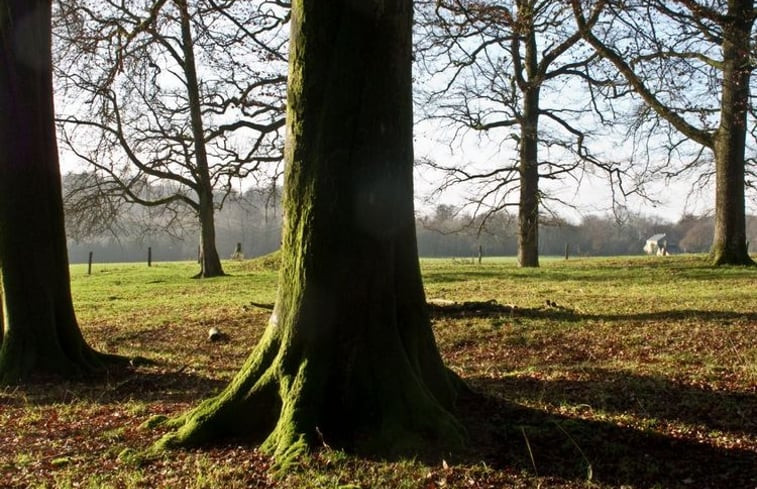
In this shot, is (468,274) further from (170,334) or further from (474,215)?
(170,334)

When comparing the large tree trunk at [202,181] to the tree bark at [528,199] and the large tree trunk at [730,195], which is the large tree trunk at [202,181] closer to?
the tree bark at [528,199]

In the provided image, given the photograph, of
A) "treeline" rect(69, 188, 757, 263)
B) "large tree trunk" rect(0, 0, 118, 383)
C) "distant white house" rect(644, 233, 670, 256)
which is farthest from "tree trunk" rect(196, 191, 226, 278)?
"distant white house" rect(644, 233, 670, 256)

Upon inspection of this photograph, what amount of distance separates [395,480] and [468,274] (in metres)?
16.8

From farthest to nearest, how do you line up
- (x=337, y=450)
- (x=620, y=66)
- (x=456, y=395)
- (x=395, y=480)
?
Answer: (x=620, y=66) → (x=456, y=395) → (x=337, y=450) → (x=395, y=480)

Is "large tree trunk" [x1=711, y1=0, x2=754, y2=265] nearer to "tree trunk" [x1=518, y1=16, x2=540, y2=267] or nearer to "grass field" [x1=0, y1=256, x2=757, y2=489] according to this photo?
"grass field" [x1=0, y1=256, x2=757, y2=489]

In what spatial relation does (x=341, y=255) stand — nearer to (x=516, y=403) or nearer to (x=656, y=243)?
(x=516, y=403)

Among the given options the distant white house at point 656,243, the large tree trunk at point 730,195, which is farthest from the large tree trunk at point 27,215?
the distant white house at point 656,243

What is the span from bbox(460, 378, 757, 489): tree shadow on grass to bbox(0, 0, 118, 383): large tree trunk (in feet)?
18.1

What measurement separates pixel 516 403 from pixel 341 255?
7.42ft

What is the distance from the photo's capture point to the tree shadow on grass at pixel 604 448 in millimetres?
4184

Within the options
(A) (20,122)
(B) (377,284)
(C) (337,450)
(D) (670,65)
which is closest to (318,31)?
(B) (377,284)

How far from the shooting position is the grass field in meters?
4.29

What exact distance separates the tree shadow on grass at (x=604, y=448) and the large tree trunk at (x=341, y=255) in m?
0.45

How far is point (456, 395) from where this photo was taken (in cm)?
553
